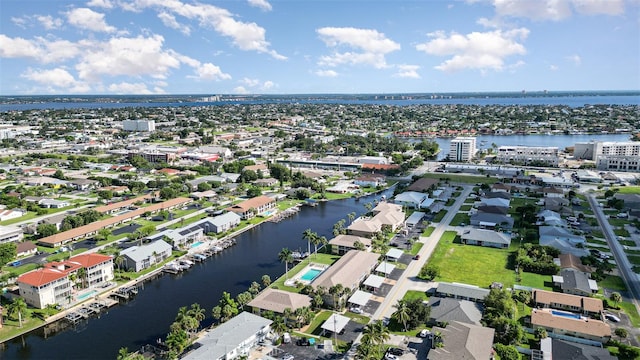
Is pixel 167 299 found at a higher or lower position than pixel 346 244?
lower

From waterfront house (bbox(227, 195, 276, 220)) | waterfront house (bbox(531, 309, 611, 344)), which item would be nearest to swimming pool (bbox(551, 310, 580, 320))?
waterfront house (bbox(531, 309, 611, 344))

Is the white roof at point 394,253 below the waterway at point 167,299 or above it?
above

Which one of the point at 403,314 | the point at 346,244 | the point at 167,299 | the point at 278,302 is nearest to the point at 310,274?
the point at 346,244

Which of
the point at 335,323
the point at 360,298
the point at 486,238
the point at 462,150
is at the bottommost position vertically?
the point at 360,298

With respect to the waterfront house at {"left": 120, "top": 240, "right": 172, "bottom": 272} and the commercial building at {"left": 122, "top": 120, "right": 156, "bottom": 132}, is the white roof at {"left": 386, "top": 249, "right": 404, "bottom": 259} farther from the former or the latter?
the commercial building at {"left": 122, "top": 120, "right": 156, "bottom": 132}

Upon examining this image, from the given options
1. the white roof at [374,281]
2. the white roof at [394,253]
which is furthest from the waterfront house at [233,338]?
the white roof at [394,253]

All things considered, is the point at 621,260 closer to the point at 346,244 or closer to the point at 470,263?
the point at 470,263

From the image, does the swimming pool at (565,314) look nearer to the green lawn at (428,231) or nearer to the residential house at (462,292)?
the residential house at (462,292)
